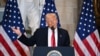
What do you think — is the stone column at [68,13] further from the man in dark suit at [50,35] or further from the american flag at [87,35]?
the man in dark suit at [50,35]

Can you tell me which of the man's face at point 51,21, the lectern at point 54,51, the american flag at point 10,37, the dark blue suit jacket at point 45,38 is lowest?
the american flag at point 10,37

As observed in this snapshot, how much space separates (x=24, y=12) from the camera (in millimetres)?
6773

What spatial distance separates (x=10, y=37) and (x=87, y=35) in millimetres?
1602

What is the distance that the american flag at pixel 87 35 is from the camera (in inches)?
255

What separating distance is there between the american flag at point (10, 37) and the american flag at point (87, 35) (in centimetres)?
110

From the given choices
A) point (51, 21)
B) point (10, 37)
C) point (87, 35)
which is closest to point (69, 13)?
point (87, 35)

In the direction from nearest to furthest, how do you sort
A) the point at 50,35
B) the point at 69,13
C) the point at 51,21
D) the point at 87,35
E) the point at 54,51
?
the point at 54,51 < the point at 51,21 < the point at 50,35 < the point at 87,35 < the point at 69,13

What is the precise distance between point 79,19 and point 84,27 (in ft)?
0.66

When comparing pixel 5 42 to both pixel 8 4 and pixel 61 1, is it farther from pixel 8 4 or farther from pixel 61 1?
pixel 61 1

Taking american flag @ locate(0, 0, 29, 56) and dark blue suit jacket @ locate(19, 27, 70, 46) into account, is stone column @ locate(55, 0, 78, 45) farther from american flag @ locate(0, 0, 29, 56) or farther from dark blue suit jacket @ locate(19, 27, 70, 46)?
dark blue suit jacket @ locate(19, 27, 70, 46)

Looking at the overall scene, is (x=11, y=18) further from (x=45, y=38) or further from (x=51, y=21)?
(x=51, y=21)

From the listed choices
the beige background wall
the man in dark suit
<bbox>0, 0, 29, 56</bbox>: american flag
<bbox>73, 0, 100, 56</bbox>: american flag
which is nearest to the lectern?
the man in dark suit

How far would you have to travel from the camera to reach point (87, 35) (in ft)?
21.5

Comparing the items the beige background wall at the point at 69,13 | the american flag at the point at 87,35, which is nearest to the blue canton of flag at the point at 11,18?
the beige background wall at the point at 69,13
